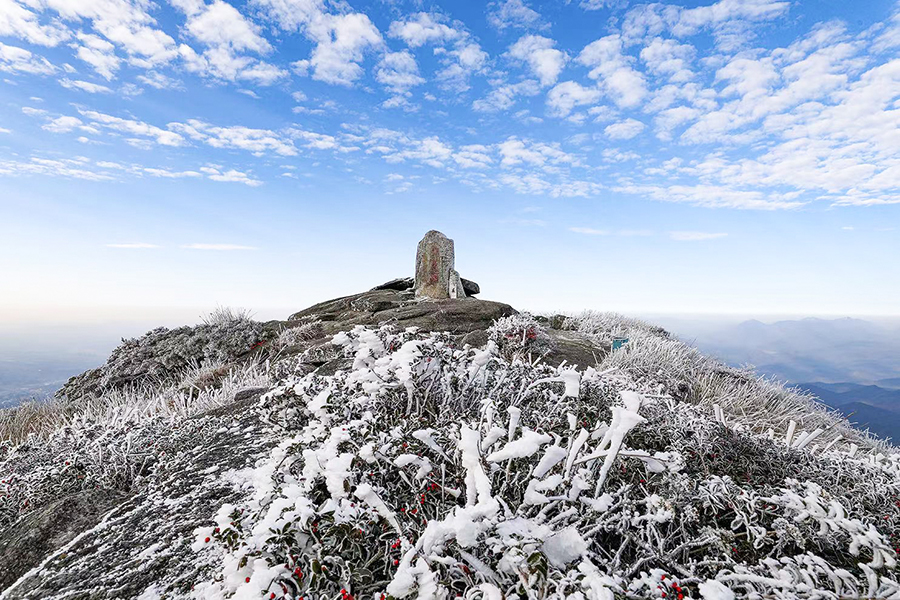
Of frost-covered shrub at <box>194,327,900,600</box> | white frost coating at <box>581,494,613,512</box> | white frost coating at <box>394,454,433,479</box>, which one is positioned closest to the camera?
frost-covered shrub at <box>194,327,900,600</box>

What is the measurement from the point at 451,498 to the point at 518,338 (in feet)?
16.4

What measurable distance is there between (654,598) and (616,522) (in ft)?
1.59

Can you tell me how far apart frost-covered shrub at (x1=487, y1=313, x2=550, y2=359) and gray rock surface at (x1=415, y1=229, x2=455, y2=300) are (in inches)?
242

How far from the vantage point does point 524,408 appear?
2.79 metres

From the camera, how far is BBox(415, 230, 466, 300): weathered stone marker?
13734 mm

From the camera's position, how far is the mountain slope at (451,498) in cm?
142

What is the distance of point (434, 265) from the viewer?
13.9 meters

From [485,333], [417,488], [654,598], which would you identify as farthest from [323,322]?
[654,598]

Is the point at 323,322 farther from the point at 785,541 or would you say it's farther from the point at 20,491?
the point at 785,541

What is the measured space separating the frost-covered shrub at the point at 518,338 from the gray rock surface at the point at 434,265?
616 cm

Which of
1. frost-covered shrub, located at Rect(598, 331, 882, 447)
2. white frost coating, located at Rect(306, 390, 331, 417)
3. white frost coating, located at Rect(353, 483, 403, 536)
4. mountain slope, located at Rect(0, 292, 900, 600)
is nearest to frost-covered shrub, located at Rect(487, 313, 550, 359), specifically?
frost-covered shrub, located at Rect(598, 331, 882, 447)

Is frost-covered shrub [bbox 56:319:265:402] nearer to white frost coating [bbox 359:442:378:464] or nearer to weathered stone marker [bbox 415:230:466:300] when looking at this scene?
weathered stone marker [bbox 415:230:466:300]

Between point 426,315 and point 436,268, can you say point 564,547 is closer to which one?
point 426,315

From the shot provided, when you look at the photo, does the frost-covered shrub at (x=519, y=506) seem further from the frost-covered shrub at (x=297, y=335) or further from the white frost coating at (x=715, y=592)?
the frost-covered shrub at (x=297, y=335)
